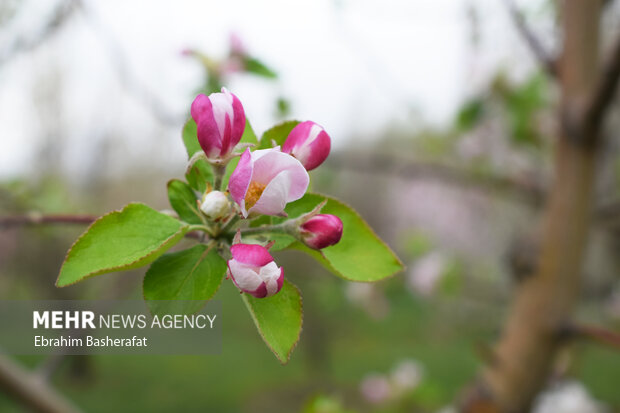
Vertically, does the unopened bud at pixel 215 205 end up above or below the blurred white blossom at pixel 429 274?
above

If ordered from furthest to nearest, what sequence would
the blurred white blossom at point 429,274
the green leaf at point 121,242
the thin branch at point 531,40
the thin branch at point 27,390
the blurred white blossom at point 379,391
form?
the blurred white blossom at point 429,274 < the blurred white blossom at point 379,391 < the thin branch at point 531,40 < the thin branch at point 27,390 < the green leaf at point 121,242

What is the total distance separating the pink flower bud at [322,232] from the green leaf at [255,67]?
23.3 inches

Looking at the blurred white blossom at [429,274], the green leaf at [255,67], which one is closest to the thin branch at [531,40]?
the green leaf at [255,67]

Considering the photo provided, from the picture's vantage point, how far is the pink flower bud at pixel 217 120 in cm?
36

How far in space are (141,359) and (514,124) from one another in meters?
5.09

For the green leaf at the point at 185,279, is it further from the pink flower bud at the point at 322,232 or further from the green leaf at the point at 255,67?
the green leaf at the point at 255,67

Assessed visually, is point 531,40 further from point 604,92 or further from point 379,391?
point 379,391

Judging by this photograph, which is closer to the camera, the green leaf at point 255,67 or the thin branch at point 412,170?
the green leaf at point 255,67

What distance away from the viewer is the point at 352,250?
1.31 ft

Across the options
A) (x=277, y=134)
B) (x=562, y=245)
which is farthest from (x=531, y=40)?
(x=277, y=134)

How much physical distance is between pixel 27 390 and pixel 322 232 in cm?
78

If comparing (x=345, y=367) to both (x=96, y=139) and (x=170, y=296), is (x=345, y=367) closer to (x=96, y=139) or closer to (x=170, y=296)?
(x=96, y=139)

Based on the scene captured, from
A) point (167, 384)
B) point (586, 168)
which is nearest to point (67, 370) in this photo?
point (167, 384)

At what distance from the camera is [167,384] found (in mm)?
4980
